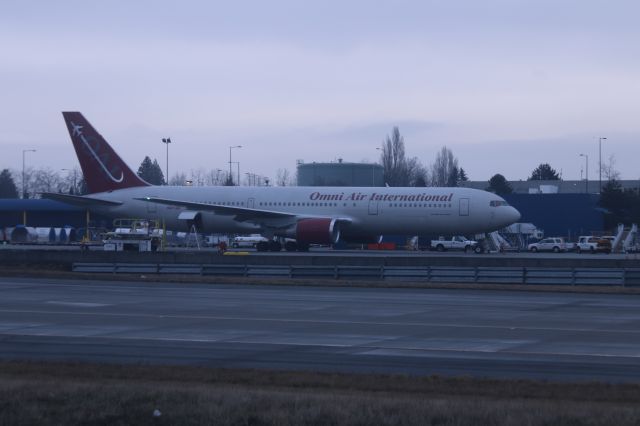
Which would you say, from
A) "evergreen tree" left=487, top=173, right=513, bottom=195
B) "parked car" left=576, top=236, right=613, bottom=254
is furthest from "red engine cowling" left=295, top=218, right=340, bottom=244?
"evergreen tree" left=487, top=173, right=513, bottom=195

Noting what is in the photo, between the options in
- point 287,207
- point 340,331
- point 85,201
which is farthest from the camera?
point 85,201

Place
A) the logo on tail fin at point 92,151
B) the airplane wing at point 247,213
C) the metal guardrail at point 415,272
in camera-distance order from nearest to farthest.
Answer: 1. the metal guardrail at point 415,272
2. the airplane wing at point 247,213
3. the logo on tail fin at point 92,151

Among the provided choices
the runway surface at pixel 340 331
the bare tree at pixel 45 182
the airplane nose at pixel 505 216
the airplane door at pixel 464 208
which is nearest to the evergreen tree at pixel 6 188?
the bare tree at pixel 45 182

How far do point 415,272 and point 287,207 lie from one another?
64.6 feet

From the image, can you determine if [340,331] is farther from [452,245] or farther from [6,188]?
[6,188]

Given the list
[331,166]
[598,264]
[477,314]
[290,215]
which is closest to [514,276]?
[598,264]

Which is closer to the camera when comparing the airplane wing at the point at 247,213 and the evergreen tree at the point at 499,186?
the airplane wing at the point at 247,213

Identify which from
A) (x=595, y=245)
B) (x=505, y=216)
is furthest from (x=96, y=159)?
(x=595, y=245)

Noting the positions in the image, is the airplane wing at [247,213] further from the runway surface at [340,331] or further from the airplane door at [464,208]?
the runway surface at [340,331]

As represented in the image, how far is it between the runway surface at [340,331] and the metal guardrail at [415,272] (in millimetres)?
3663

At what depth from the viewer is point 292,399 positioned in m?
10.8

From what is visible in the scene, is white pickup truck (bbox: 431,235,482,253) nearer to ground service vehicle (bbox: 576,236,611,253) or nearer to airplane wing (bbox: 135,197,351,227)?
ground service vehicle (bbox: 576,236,611,253)

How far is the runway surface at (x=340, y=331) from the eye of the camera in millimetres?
14656

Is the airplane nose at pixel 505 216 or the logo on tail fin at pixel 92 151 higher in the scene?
the logo on tail fin at pixel 92 151
